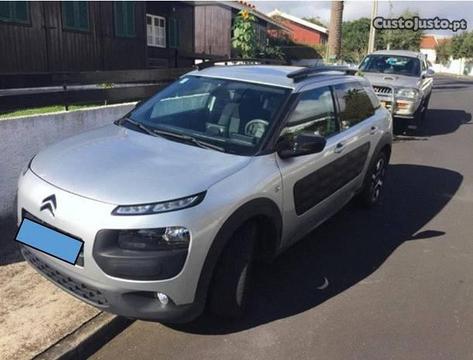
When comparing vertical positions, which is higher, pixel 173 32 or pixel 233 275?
pixel 173 32

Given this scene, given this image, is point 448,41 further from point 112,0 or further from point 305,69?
point 305,69

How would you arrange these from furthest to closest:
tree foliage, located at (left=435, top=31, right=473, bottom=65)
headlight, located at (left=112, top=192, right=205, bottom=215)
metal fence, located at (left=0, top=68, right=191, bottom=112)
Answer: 1. tree foliage, located at (left=435, top=31, right=473, bottom=65)
2. metal fence, located at (left=0, top=68, right=191, bottom=112)
3. headlight, located at (left=112, top=192, right=205, bottom=215)

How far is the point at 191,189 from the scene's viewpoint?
2.86m

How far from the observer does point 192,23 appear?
1956 centimetres

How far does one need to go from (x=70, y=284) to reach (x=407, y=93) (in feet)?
31.9

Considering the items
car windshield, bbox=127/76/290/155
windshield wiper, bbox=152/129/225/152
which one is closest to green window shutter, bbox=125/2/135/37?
car windshield, bbox=127/76/290/155

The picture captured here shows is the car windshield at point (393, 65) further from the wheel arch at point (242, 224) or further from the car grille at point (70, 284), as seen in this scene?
the car grille at point (70, 284)

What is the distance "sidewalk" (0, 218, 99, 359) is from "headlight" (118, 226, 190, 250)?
2.76ft

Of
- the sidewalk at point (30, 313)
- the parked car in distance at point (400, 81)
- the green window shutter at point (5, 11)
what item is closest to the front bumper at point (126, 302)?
the sidewalk at point (30, 313)

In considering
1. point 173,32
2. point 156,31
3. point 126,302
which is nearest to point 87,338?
point 126,302

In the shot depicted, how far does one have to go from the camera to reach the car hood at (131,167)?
2.81m

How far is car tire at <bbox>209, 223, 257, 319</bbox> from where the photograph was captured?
10.2 ft

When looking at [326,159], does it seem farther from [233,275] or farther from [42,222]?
[42,222]

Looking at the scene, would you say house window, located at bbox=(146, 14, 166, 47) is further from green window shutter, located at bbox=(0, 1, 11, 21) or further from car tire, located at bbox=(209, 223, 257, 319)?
car tire, located at bbox=(209, 223, 257, 319)
